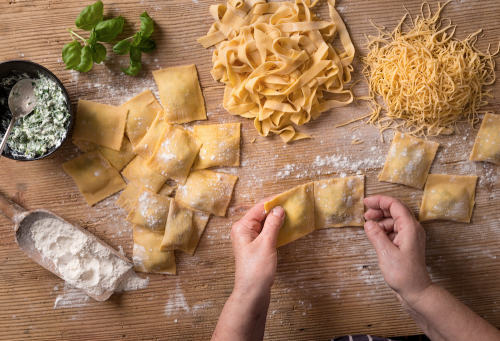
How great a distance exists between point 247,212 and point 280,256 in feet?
1.07

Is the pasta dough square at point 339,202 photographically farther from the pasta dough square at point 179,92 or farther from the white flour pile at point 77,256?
the white flour pile at point 77,256

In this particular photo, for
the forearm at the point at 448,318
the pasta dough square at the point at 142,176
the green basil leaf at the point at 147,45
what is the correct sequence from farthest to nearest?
the pasta dough square at the point at 142,176 < the green basil leaf at the point at 147,45 < the forearm at the point at 448,318

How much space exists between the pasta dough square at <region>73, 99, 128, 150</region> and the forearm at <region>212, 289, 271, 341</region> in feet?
3.34

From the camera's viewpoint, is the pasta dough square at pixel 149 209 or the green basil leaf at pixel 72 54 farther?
the pasta dough square at pixel 149 209

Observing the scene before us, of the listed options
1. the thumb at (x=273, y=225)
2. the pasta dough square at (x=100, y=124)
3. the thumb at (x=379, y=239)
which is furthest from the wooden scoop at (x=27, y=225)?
the thumb at (x=379, y=239)

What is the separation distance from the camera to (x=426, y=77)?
161cm

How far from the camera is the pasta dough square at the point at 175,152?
1705 millimetres

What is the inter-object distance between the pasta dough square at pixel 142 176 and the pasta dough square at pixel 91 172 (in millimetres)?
72

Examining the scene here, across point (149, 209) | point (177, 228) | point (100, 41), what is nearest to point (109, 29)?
point (100, 41)

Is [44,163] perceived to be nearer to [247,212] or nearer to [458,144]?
[247,212]

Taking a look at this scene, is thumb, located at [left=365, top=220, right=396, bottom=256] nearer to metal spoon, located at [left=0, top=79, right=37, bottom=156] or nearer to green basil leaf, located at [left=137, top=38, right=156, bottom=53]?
green basil leaf, located at [left=137, top=38, right=156, bottom=53]

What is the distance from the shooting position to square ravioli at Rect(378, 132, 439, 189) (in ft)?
5.65

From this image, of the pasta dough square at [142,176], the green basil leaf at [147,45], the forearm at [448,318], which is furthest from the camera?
the pasta dough square at [142,176]

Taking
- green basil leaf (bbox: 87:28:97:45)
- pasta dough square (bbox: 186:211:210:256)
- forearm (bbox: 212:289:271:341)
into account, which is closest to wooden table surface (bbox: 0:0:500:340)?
pasta dough square (bbox: 186:211:210:256)
